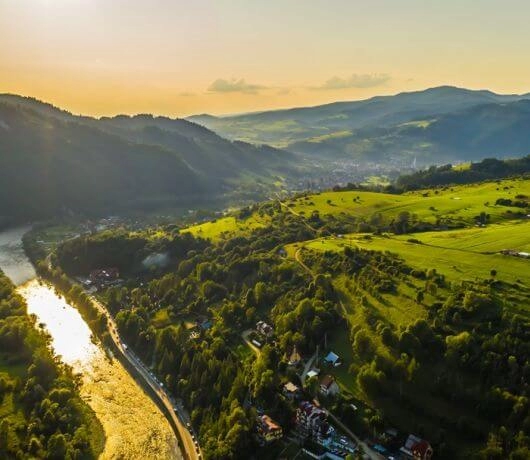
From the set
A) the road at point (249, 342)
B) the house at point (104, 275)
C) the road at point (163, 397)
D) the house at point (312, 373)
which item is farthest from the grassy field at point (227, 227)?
the house at point (312, 373)

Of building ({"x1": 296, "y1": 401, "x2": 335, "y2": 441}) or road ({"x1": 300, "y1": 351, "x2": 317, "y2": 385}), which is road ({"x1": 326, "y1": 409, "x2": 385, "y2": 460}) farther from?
road ({"x1": 300, "y1": 351, "x2": 317, "y2": 385})

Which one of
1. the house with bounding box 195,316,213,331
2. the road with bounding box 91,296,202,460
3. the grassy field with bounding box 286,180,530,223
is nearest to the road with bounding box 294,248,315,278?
the house with bounding box 195,316,213,331

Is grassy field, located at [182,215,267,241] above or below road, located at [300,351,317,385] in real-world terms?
above

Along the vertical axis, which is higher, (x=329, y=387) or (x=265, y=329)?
(x=265, y=329)

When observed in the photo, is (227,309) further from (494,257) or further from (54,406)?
(494,257)

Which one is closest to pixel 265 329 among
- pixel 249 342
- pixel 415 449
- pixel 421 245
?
pixel 249 342

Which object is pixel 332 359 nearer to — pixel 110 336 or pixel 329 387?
pixel 329 387
